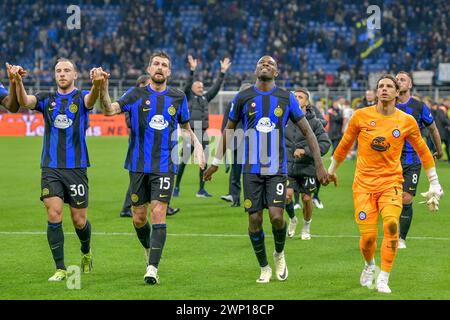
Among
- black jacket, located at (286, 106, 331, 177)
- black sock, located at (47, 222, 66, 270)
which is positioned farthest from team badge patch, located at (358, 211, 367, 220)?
black jacket, located at (286, 106, 331, 177)

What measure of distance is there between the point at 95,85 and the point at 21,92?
759 mm

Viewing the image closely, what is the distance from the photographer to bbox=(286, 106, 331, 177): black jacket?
12.9 m

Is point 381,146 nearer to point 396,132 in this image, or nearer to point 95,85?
point 396,132

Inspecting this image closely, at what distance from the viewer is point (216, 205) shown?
17469 mm

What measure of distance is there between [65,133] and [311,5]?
136 ft

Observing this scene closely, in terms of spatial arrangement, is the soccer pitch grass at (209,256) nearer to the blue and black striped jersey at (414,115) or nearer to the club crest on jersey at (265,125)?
the blue and black striped jersey at (414,115)

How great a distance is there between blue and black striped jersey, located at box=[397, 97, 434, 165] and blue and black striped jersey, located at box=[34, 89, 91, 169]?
14.3 ft

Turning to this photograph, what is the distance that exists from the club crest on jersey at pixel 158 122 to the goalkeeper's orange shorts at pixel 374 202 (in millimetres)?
2241

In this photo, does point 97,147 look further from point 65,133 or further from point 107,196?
point 65,133

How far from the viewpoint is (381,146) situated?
8.98 meters

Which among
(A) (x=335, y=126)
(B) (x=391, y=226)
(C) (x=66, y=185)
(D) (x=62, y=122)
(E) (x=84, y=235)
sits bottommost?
(A) (x=335, y=126)

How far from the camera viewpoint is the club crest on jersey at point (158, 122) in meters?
9.58

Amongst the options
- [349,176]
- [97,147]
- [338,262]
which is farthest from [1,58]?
[338,262]

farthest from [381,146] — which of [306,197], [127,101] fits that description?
[306,197]
